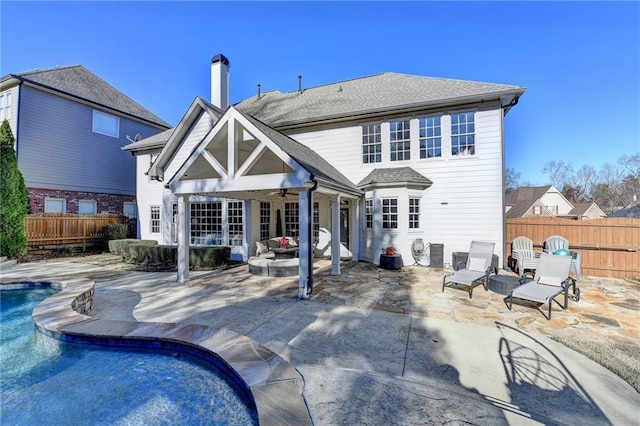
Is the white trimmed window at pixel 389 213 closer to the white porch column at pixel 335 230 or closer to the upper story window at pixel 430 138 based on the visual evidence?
the upper story window at pixel 430 138

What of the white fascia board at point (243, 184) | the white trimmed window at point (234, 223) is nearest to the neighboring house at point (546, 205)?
the white trimmed window at point (234, 223)

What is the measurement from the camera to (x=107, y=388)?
3.55 m

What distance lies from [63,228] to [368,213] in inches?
626

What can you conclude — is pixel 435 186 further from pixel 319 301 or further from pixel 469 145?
pixel 319 301

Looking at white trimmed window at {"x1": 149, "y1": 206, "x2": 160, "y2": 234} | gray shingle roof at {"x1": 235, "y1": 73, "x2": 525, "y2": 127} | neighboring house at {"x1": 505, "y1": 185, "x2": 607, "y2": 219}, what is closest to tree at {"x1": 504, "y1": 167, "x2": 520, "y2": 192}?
neighboring house at {"x1": 505, "y1": 185, "x2": 607, "y2": 219}

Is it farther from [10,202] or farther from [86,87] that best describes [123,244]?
[86,87]

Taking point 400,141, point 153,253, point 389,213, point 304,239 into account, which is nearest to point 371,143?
point 400,141

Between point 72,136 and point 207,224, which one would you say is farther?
point 72,136

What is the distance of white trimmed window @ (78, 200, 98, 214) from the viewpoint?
53.7 ft

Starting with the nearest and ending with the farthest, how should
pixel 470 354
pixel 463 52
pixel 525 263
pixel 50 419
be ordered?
pixel 50 419 < pixel 470 354 < pixel 525 263 < pixel 463 52

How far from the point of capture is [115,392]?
346cm

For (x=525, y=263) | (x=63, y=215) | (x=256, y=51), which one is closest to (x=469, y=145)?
(x=525, y=263)

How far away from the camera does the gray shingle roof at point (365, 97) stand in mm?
10328

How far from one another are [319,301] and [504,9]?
40.3 ft
